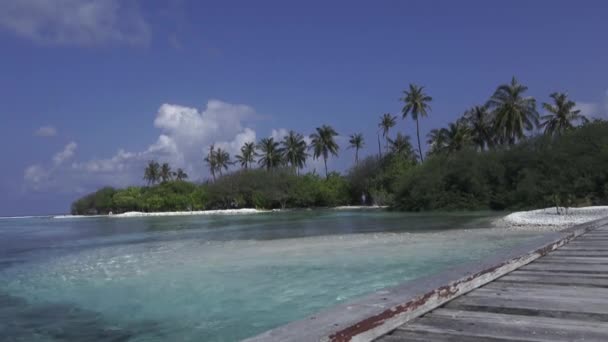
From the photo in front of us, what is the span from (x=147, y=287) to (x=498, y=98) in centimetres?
4623

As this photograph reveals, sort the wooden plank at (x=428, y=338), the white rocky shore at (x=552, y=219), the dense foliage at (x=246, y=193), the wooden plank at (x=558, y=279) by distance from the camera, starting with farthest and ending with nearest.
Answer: the dense foliage at (x=246, y=193) → the white rocky shore at (x=552, y=219) → the wooden plank at (x=558, y=279) → the wooden plank at (x=428, y=338)

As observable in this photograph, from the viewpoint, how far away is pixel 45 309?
9.00 meters

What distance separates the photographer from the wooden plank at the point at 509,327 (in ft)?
8.57

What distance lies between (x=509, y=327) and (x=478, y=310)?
16.4 inches

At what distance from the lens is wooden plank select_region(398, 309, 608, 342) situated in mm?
2611

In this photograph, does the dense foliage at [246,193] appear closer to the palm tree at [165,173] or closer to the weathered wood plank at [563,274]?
the palm tree at [165,173]

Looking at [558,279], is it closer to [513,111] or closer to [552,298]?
[552,298]

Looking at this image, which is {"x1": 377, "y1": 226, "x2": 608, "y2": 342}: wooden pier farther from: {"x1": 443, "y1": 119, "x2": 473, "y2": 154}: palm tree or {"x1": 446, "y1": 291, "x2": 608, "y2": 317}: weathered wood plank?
{"x1": 443, "y1": 119, "x2": 473, "y2": 154}: palm tree

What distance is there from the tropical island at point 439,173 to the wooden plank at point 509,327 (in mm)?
29990

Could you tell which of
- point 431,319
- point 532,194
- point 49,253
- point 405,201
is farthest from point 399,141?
point 431,319

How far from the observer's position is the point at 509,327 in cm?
278

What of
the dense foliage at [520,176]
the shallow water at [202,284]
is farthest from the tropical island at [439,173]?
the shallow water at [202,284]

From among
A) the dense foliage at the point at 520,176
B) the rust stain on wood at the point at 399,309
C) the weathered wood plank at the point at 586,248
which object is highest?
the dense foliage at the point at 520,176

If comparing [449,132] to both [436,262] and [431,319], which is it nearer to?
[436,262]
